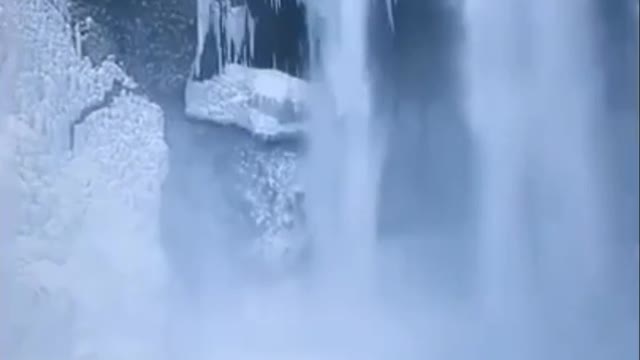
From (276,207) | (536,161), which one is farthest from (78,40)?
(536,161)

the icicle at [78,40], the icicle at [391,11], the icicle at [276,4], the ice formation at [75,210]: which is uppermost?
the icicle at [276,4]

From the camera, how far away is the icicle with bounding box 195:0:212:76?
1.23 m

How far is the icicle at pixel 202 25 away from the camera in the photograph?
1.23m

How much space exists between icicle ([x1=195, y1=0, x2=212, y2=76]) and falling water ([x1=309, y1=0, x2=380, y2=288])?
0.15m

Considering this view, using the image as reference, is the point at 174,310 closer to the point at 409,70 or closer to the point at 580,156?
the point at 409,70

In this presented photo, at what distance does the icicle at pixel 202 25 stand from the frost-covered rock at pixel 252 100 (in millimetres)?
30

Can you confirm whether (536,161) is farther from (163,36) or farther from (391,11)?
(163,36)

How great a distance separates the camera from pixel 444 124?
1.12 m

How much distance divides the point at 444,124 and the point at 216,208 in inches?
11.8

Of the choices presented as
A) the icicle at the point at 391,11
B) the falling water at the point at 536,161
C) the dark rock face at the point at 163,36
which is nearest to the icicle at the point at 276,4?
the dark rock face at the point at 163,36

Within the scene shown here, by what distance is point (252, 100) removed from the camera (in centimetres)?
120

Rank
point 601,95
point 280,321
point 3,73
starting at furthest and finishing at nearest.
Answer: point 3,73
point 280,321
point 601,95

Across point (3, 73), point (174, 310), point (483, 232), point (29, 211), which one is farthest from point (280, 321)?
point (3, 73)

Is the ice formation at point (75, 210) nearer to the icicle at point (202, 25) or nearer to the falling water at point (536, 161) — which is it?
the icicle at point (202, 25)
